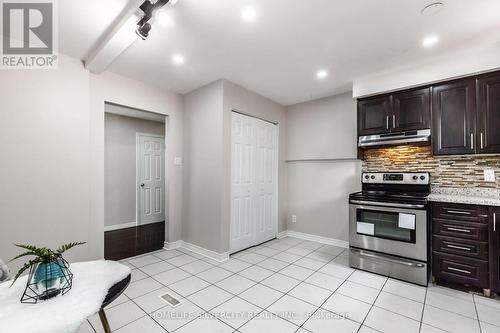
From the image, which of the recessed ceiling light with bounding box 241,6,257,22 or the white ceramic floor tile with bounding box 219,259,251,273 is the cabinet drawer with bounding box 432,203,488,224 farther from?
the recessed ceiling light with bounding box 241,6,257,22

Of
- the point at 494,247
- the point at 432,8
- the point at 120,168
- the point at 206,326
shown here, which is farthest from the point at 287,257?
the point at 120,168

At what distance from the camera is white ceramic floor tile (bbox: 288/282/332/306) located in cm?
231

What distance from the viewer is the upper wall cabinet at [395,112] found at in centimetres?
292

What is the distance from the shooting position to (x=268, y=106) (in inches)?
168

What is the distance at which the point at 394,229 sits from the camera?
2820 mm

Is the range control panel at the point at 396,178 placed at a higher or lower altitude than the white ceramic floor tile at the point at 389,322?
higher

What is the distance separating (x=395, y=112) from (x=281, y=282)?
104 inches

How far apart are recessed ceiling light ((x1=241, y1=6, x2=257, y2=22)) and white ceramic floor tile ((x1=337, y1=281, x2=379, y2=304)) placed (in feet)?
9.33

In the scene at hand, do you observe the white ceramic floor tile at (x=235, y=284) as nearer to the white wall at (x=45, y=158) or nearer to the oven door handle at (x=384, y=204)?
the oven door handle at (x=384, y=204)

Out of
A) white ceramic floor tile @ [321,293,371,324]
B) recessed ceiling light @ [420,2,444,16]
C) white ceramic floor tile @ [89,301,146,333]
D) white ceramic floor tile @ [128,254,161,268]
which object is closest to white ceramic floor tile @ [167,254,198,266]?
white ceramic floor tile @ [128,254,161,268]

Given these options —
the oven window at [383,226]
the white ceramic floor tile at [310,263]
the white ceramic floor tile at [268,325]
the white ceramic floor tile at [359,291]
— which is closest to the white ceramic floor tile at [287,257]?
the white ceramic floor tile at [310,263]

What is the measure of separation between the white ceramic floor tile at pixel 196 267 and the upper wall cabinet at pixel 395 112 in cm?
289

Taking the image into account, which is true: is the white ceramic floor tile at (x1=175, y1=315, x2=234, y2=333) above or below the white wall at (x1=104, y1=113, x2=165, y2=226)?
below

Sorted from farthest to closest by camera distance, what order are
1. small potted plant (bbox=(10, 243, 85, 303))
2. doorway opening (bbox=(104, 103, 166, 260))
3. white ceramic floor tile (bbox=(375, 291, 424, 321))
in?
1. doorway opening (bbox=(104, 103, 166, 260))
2. white ceramic floor tile (bbox=(375, 291, 424, 321))
3. small potted plant (bbox=(10, 243, 85, 303))
